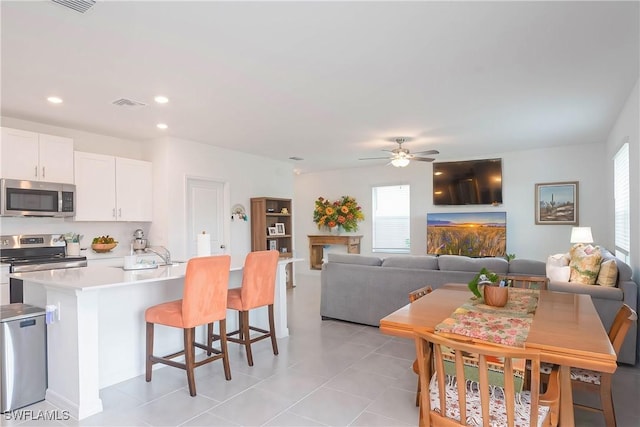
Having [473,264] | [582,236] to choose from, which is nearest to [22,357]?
[473,264]

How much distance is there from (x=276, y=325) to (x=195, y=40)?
9.81ft

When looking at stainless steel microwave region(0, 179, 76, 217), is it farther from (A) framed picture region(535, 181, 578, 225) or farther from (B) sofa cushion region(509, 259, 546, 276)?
(A) framed picture region(535, 181, 578, 225)

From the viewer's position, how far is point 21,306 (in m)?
2.95

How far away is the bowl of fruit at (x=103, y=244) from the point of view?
A: 505 cm

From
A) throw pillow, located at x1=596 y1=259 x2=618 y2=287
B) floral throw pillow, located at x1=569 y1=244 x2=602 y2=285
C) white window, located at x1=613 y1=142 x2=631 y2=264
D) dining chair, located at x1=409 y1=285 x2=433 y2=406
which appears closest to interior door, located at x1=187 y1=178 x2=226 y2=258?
dining chair, located at x1=409 y1=285 x2=433 y2=406

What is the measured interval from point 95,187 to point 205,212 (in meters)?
1.60

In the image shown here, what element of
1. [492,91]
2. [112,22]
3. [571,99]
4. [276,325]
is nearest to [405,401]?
[276,325]

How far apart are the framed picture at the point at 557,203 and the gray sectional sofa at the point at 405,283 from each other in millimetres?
2780

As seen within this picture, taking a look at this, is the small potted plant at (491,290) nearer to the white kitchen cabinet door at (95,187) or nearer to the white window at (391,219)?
the white kitchen cabinet door at (95,187)

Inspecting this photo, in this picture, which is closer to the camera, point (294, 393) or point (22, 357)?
point (22, 357)

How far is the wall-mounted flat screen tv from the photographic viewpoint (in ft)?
23.1

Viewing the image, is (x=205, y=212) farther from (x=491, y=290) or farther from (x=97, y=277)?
(x=491, y=290)

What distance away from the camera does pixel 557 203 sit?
258 inches

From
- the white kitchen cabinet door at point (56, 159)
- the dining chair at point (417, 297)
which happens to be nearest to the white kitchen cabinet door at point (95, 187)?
the white kitchen cabinet door at point (56, 159)
